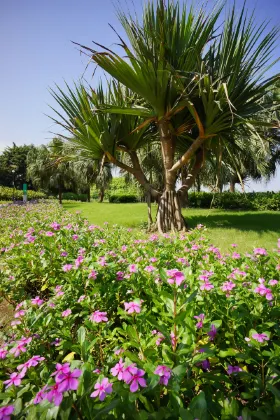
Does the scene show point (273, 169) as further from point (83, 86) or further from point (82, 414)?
point (82, 414)

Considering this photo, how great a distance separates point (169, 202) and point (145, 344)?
518cm

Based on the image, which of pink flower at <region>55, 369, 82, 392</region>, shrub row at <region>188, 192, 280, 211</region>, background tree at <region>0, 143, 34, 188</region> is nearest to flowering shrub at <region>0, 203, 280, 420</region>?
pink flower at <region>55, 369, 82, 392</region>

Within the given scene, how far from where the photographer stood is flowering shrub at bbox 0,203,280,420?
731 mm

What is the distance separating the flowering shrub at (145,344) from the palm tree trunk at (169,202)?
3.43m

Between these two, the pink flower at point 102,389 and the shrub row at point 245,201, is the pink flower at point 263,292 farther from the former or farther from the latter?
the shrub row at point 245,201

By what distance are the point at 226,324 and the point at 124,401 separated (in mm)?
773

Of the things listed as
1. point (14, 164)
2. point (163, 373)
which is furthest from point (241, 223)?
point (14, 164)

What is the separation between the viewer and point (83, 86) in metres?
5.65

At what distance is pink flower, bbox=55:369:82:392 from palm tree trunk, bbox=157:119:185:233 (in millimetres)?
5373

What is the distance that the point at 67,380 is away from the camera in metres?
0.66

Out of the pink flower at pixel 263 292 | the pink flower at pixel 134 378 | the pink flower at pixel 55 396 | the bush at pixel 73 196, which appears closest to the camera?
the pink flower at pixel 55 396

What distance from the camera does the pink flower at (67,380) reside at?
0.64 metres

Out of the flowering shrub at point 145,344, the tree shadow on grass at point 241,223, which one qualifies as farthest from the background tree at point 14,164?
the flowering shrub at point 145,344

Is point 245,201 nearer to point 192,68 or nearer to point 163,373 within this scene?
point 192,68
